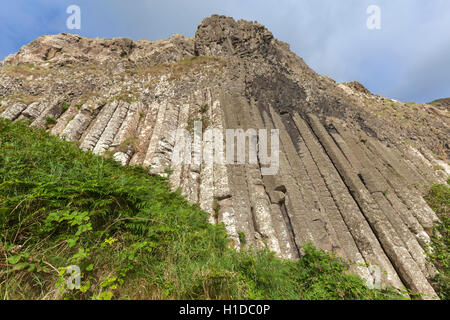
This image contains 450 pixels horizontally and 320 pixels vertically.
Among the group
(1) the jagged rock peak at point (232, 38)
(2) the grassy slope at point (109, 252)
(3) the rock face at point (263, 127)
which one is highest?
(1) the jagged rock peak at point (232, 38)

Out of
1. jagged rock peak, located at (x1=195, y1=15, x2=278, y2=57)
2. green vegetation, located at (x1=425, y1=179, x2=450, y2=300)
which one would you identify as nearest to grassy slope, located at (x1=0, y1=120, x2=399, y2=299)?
green vegetation, located at (x1=425, y1=179, x2=450, y2=300)

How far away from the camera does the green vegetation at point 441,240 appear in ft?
20.5

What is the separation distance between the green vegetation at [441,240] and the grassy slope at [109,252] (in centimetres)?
522

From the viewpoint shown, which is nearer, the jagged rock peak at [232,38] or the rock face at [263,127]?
the rock face at [263,127]

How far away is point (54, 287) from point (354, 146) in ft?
53.2

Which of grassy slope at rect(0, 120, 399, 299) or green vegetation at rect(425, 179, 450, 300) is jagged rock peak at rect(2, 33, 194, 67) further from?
green vegetation at rect(425, 179, 450, 300)

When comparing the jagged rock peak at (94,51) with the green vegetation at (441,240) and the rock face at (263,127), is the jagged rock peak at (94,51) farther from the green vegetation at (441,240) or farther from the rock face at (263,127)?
the green vegetation at (441,240)

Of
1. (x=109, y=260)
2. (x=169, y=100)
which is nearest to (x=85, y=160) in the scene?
(x=109, y=260)

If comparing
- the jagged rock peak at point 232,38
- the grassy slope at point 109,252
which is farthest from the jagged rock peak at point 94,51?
the grassy slope at point 109,252

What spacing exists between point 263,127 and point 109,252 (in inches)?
434

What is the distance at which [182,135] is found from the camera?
1091cm

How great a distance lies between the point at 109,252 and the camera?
3.01m

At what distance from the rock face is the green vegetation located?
0.41 m
